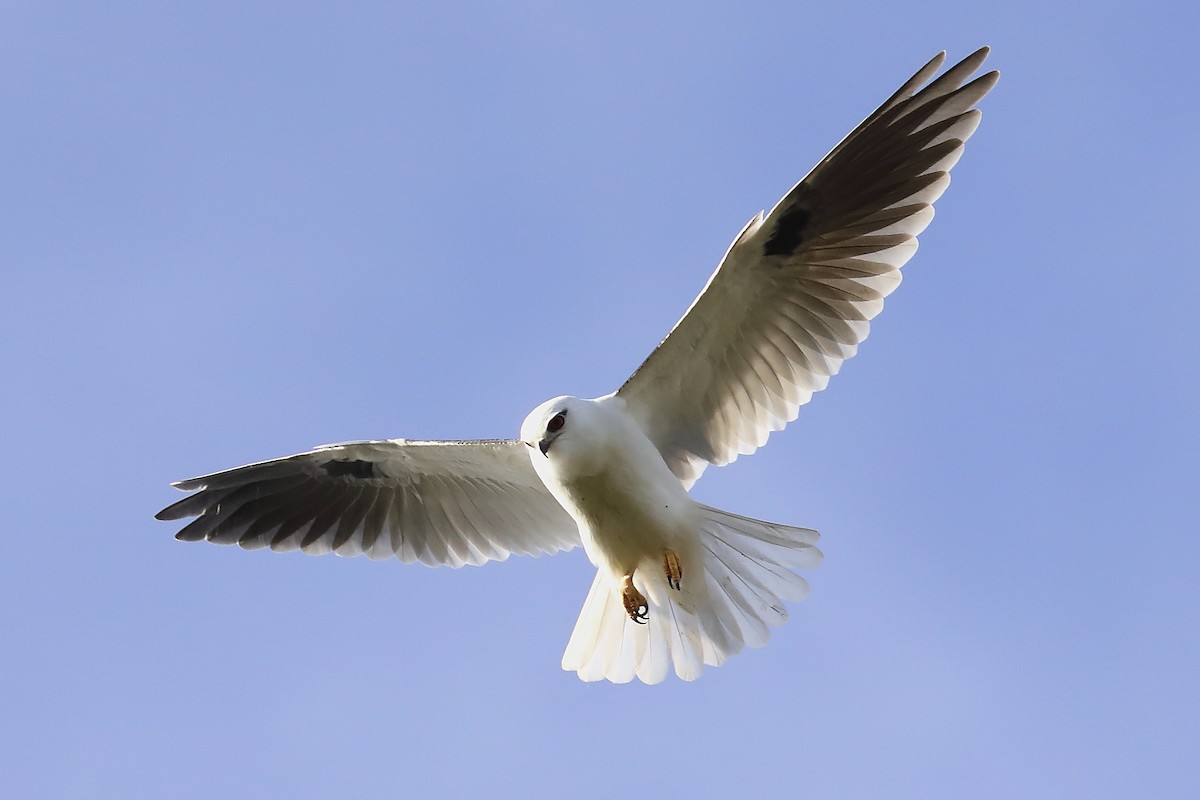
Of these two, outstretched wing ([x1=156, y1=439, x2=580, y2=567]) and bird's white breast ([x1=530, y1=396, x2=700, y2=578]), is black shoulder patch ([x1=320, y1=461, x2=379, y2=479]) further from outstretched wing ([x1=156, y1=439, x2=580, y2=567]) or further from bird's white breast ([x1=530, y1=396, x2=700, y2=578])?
bird's white breast ([x1=530, y1=396, x2=700, y2=578])

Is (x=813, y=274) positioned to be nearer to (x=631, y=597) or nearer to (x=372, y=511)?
(x=631, y=597)

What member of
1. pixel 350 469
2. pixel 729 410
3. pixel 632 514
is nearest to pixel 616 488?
pixel 632 514

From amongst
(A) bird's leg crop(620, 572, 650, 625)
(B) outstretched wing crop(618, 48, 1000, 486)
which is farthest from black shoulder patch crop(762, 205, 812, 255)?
(A) bird's leg crop(620, 572, 650, 625)

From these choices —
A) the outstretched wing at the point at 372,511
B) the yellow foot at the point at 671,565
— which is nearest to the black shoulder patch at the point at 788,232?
the yellow foot at the point at 671,565

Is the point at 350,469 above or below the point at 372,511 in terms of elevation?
above

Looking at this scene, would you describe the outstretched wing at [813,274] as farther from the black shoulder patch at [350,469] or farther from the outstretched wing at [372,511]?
the black shoulder patch at [350,469]

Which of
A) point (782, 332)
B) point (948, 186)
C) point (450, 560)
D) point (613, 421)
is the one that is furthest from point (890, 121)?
point (450, 560)

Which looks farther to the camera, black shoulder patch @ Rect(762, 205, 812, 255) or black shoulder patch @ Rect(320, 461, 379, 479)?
black shoulder patch @ Rect(320, 461, 379, 479)
